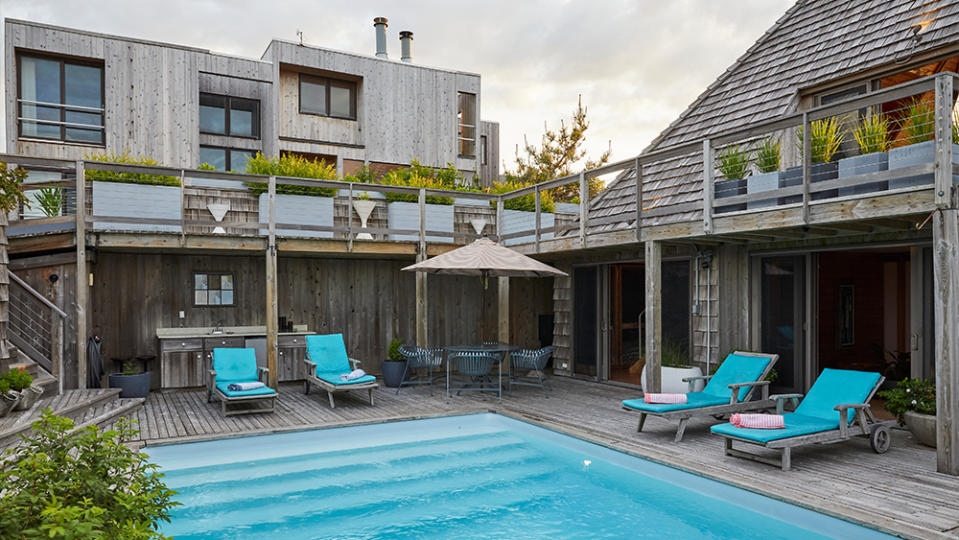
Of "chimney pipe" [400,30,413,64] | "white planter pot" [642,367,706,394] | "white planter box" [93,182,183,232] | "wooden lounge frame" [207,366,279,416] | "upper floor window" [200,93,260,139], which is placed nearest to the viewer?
"wooden lounge frame" [207,366,279,416]

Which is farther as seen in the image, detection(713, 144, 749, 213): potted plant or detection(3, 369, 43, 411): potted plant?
detection(713, 144, 749, 213): potted plant

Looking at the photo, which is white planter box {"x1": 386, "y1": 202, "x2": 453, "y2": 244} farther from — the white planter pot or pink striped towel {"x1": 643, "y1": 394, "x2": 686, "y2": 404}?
pink striped towel {"x1": 643, "y1": 394, "x2": 686, "y2": 404}

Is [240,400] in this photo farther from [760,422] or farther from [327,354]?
[760,422]

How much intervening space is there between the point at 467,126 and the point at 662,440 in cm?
1244

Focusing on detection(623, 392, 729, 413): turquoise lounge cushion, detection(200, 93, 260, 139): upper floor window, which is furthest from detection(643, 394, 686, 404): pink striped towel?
detection(200, 93, 260, 139): upper floor window

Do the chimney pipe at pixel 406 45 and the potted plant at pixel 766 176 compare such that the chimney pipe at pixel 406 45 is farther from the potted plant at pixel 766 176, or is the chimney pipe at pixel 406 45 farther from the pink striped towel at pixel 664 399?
the pink striped towel at pixel 664 399

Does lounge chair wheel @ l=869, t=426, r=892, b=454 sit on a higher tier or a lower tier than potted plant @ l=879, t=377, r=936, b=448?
lower

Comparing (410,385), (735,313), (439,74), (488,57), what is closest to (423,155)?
(439,74)

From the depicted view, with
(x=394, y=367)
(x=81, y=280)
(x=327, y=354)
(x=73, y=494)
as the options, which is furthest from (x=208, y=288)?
(x=73, y=494)

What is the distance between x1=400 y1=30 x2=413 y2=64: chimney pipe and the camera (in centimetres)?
1786

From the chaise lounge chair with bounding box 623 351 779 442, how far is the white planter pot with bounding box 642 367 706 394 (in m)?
0.64

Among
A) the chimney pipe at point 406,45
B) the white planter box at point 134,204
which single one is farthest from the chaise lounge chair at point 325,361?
the chimney pipe at point 406,45

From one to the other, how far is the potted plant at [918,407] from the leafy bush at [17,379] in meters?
8.66

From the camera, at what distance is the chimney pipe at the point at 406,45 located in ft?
58.6
